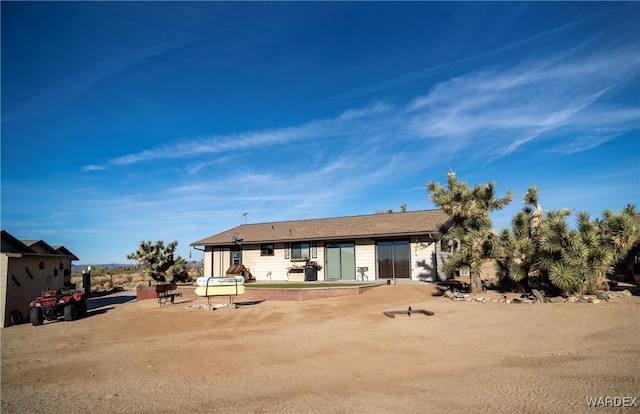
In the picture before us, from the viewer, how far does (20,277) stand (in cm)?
1564

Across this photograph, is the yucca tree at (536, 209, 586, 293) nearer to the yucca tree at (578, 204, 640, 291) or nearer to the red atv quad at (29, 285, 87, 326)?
the yucca tree at (578, 204, 640, 291)

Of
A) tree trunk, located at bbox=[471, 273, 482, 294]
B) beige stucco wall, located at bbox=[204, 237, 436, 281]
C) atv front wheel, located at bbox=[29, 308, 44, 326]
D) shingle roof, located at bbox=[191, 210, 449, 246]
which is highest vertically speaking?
shingle roof, located at bbox=[191, 210, 449, 246]

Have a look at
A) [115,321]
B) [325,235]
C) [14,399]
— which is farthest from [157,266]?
[14,399]

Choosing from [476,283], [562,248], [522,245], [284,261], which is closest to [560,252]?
[562,248]

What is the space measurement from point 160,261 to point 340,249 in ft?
46.2

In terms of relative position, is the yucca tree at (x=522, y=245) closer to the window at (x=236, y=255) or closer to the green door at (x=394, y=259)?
the green door at (x=394, y=259)

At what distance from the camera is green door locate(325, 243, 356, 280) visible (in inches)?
954

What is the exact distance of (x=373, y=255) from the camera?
23562 mm

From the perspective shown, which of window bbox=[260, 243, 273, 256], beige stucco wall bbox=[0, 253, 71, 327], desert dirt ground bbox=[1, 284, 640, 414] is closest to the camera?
desert dirt ground bbox=[1, 284, 640, 414]

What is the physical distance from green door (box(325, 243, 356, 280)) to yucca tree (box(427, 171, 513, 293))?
7750 millimetres

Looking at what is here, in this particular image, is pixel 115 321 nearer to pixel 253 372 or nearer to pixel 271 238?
pixel 253 372

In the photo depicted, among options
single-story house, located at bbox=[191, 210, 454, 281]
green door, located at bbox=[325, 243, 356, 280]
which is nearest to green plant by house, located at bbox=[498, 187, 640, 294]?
single-story house, located at bbox=[191, 210, 454, 281]

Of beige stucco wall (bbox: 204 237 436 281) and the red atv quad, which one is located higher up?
beige stucco wall (bbox: 204 237 436 281)

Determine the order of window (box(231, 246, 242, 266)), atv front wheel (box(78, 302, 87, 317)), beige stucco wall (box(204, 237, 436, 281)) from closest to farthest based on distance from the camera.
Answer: atv front wheel (box(78, 302, 87, 317))
beige stucco wall (box(204, 237, 436, 281))
window (box(231, 246, 242, 266))
